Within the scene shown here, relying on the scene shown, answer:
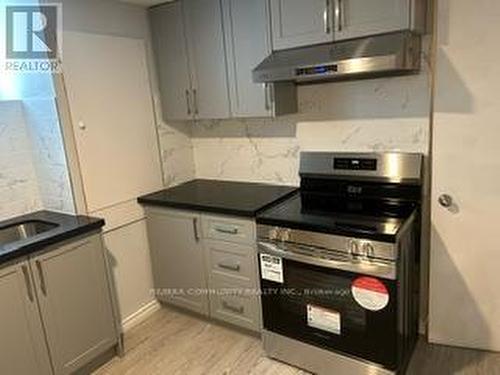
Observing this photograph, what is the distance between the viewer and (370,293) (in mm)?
1865

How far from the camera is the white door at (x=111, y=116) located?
238 centimetres

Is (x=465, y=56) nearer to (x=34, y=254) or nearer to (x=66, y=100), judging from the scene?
(x=66, y=100)

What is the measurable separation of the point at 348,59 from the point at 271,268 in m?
1.15

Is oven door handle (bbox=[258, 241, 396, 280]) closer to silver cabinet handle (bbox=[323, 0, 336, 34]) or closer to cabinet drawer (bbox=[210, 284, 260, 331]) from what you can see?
cabinet drawer (bbox=[210, 284, 260, 331])

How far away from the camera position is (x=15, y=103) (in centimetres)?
239

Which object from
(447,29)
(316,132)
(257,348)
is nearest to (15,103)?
(316,132)

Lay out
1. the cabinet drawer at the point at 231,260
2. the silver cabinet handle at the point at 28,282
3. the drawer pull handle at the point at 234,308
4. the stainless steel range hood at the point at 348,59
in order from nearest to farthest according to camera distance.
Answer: the stainless steel range hood at the point at 348,59 → the silver cabinet handle at the point at 28,282 → the cabinet drawer at the point at 231,260 → the drawer pull handle at the point at 234,308

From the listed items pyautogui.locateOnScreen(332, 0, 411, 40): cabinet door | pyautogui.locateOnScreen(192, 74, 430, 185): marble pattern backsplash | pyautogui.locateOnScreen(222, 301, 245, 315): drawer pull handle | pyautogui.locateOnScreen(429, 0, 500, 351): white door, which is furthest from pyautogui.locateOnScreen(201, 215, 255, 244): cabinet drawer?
pyautogui.locateOnScreen(332, 0, 411, 40): cabinet door

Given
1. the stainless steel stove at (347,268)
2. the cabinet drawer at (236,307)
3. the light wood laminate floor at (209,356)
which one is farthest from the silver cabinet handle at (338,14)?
the light wood laminate floor at (209,356)

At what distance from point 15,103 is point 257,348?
2116 millimetres

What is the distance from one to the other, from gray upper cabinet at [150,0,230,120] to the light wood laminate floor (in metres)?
1.47

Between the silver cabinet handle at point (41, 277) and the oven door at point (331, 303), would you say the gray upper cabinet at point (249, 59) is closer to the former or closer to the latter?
the oven door at point (331, 303)

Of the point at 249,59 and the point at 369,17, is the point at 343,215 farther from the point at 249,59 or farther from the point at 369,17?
the point at 249,59

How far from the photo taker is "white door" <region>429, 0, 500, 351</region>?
6.40 ft
